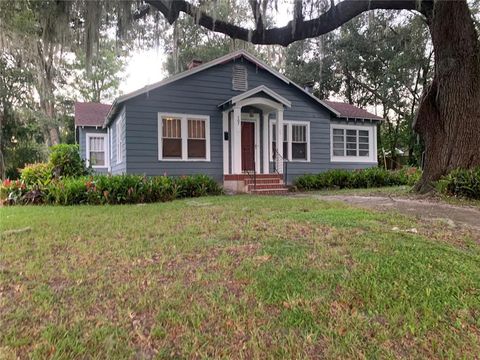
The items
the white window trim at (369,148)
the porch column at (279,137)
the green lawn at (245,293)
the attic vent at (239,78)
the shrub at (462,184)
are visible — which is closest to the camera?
the green lawn at (245,293)

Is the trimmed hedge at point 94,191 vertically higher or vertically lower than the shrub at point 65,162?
lower

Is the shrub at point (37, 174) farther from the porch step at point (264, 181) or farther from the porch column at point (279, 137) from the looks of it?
the porch column at point (279, 137)

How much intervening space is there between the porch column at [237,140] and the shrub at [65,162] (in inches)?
194

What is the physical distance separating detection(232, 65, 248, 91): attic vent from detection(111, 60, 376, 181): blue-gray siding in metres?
0.17

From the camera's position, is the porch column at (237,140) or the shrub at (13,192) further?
the porch column at (237,140)

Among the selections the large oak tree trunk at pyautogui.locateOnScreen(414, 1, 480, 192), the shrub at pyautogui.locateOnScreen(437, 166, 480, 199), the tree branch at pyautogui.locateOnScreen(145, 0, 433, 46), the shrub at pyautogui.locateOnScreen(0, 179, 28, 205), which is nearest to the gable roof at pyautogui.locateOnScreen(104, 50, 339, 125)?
the shrub at pyautogui.locateOnScreen(0, 179, 28, 205)

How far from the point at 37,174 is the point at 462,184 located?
11.1m

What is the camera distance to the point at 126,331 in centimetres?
242

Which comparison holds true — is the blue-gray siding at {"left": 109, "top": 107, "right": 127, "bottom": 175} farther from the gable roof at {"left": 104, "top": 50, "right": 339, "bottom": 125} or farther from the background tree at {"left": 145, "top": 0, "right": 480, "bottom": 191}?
the background tree at {"left": 145, "top": 0, "right": 480, "bottom": 191}

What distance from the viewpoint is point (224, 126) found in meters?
12.6

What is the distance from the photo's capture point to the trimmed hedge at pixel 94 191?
8828 millimetres

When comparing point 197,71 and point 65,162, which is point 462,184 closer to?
point 197,71

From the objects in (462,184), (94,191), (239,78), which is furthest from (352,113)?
(94,191)

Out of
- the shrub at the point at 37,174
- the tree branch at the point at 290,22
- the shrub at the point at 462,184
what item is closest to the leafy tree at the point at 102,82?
the shrub at the point at 37,174
